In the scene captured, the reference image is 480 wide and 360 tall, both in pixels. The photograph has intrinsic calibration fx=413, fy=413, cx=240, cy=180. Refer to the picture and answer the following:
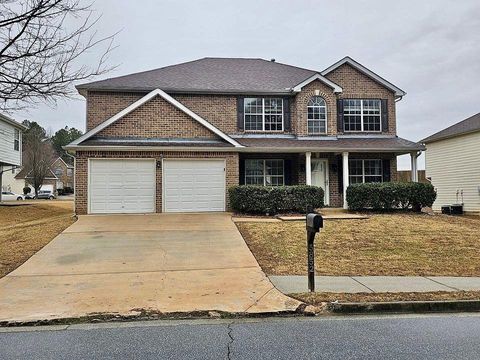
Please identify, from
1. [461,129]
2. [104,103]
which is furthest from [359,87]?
[104,103]

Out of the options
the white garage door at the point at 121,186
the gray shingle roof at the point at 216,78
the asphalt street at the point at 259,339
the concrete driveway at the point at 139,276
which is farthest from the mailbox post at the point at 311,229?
the gray shingle roof at the point at 216,78

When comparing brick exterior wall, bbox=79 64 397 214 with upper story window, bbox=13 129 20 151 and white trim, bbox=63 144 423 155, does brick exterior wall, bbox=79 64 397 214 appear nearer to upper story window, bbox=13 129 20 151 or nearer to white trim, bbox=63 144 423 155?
white trim, bbox=63 144 423 155

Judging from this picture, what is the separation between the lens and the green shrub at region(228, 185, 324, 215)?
15.7m

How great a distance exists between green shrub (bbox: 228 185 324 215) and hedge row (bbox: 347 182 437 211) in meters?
1.64

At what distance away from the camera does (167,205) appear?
55.2 feet

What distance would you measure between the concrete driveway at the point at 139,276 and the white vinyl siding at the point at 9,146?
17979 mm

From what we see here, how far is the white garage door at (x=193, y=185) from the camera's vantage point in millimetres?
16844

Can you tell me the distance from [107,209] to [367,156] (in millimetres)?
11960

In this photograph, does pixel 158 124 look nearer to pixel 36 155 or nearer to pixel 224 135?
pixel 224 135

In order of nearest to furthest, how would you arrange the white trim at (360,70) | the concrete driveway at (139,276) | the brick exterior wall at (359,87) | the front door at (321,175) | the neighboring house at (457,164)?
the concrete driveway at (139,276), the front door at (321,175), the white trim at (360,70), the brick exterior wall at (359,87), the neighboring house at (457,164)

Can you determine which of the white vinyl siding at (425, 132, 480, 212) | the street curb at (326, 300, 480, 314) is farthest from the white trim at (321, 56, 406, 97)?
the street curb at (326, 300, 480, 314)

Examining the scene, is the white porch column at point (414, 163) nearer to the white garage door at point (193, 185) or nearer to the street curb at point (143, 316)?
the white garage door at point (193, 185)

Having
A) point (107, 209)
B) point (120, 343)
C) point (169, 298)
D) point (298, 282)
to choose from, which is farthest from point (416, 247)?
point (107, 209)

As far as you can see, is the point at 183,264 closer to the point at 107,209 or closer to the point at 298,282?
the point at 298,282
